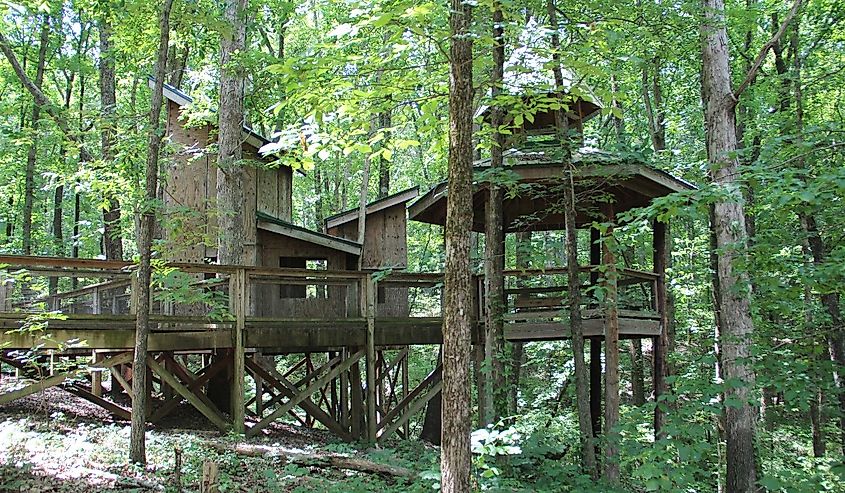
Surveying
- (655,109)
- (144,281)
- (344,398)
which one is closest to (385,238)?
(344,398)

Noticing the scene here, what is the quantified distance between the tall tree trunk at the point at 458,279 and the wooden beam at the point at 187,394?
6.03m

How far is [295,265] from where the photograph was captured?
17188 millimetres

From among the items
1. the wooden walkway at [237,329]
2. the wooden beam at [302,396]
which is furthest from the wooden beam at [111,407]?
the wooden beam at [302,396]

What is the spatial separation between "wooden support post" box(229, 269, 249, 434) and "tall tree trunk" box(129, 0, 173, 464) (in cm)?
245

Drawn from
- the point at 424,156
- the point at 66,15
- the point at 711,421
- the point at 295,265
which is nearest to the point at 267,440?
the point at 295,265

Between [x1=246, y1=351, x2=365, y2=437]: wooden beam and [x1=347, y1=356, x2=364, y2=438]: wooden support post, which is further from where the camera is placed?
[x1=347, y1=356, x2=364, y2=438]: wooden support post

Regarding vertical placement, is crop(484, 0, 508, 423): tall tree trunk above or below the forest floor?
above

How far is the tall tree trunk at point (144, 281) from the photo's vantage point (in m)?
7.93

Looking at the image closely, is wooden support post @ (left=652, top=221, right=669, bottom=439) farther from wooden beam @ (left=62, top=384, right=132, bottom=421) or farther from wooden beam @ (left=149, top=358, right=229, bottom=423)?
wooden beam @ (left=62, top=384, right=132, bottom=421)

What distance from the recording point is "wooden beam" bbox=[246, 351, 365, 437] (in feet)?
37.0

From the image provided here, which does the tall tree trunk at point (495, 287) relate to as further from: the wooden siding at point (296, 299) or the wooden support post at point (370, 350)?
the wooden siding at point (296, 299)

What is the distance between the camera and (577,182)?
34.3 ft

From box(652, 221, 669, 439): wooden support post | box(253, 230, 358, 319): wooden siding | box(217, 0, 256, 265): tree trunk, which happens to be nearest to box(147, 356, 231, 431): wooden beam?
box(217, 0, 256, 265): tree trunk

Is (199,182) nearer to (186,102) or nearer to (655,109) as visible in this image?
(186,102)
